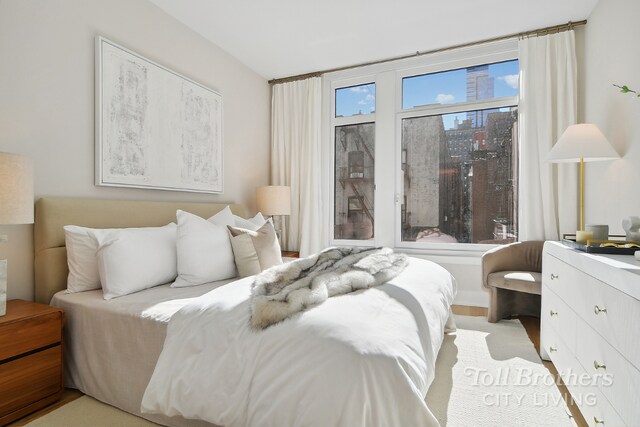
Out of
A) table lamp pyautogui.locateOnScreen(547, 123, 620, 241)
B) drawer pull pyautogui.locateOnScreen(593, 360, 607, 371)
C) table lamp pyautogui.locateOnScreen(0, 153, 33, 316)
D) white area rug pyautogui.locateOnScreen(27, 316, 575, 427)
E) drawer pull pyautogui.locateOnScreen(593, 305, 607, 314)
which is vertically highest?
table lamp pyautogui.locateOnScreen(547, 123, 620, 241)

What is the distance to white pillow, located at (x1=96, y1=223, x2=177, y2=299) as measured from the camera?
6.44 feet

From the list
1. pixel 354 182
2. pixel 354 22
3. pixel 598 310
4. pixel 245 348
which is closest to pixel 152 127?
pixel 354 22

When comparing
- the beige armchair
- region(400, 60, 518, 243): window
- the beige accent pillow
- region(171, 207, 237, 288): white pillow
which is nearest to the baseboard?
the beige armchair

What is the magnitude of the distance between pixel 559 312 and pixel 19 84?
133 inches

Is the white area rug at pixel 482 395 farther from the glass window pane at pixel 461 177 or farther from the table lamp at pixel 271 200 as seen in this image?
the table lamp at pixel 271 200

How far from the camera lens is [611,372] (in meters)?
1.28

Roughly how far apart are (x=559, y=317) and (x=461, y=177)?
210 cm

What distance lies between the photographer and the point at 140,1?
2771mm

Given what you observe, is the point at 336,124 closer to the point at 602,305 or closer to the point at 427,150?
the point at 427,150

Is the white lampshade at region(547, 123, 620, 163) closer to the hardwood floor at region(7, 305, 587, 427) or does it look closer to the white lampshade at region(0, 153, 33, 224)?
the hardwood floor at region(7, 305, 587, 427)

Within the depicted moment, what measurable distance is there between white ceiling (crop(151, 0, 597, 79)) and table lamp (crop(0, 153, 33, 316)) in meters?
1.87

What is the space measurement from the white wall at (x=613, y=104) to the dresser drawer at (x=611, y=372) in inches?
47.8

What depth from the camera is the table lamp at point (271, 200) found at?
3.88m

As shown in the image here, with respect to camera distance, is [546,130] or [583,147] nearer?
[583,147]
